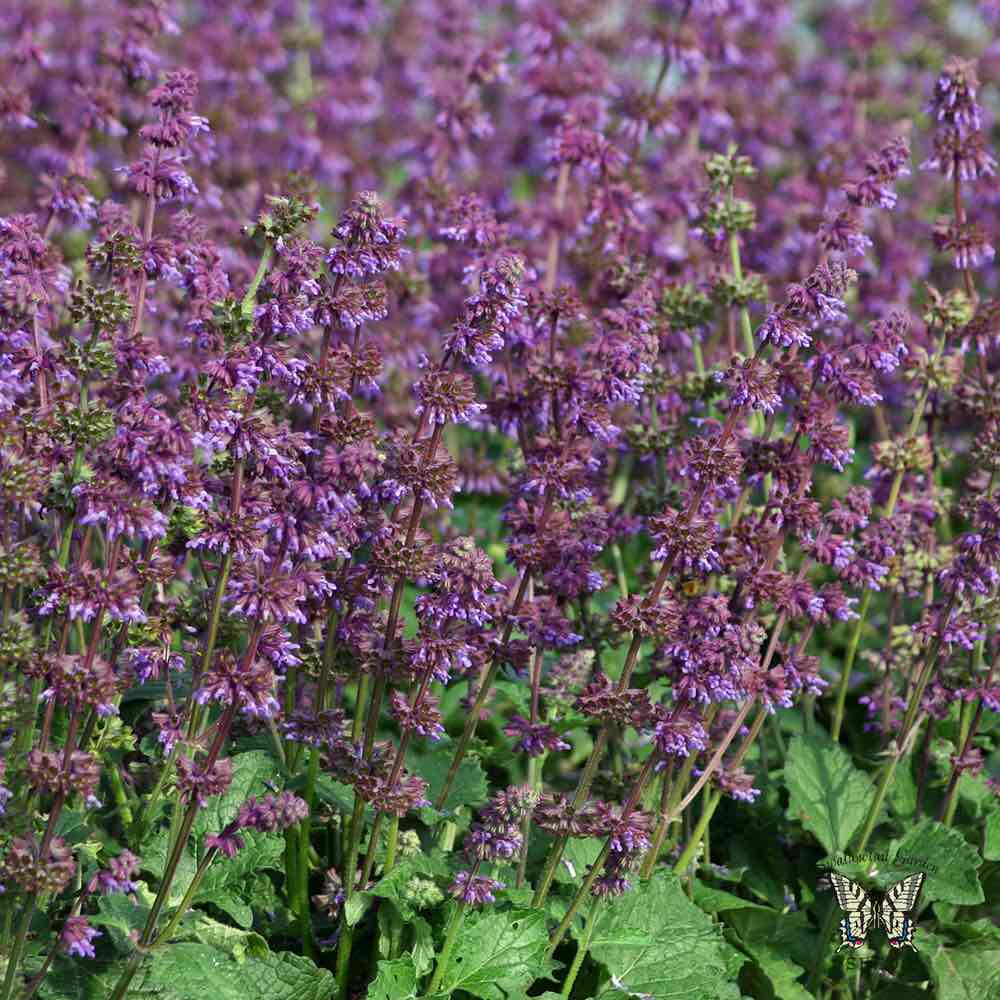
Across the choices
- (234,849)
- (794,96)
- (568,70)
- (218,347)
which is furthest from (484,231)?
(794,96)

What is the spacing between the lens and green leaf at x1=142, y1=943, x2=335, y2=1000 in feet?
14.2

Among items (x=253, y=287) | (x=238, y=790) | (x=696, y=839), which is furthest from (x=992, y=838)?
(x=253, y=287)

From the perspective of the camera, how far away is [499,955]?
468 cm

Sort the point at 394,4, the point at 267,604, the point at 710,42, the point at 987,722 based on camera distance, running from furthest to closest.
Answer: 1. the point at 394,4
2. the point at 710,42
3. the point at 987,722
4. the point at 267,604

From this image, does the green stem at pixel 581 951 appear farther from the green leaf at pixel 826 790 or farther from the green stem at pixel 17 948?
the green stem at pixel 17 948

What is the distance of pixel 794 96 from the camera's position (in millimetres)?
13234

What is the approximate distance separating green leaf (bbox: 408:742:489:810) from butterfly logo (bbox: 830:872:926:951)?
1211mm

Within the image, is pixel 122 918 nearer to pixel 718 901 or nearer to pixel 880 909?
pixel 718 901

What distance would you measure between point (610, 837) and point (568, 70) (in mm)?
5190

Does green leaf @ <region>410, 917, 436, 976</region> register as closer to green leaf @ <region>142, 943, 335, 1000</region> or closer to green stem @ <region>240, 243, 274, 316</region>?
green leaf @ <region>142, 943, 335, 1000</region>

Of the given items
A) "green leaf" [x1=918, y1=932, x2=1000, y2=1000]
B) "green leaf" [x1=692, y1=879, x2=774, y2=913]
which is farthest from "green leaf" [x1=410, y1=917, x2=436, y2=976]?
"green leaf" [x1=918, y1=932, x2=1000, y2=1000]

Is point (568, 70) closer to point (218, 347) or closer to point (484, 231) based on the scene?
point (484, 231)

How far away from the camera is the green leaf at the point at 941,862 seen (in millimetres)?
5168

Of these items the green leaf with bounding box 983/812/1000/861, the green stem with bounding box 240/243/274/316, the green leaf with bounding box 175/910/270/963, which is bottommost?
the green leaf with bounding box 175/910/270/963
